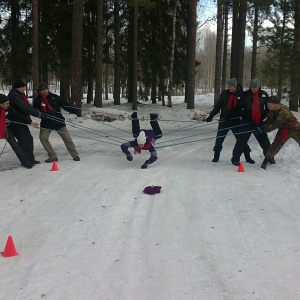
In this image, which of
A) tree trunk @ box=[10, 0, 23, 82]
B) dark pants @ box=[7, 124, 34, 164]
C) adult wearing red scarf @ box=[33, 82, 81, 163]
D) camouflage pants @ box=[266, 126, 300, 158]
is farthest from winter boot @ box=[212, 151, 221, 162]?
tree trunk @ box=[10, 0, 23, 82]

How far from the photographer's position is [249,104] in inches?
315

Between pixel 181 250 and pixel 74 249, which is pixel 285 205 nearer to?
pixel 181 250

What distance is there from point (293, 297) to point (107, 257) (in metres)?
1.96

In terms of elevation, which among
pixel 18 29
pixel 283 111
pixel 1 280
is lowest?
pixel 1 280

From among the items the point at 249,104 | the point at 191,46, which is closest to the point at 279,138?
the point at 249,104

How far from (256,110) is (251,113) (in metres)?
0.14

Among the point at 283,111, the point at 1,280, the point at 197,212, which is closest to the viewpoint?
the point at 1,280

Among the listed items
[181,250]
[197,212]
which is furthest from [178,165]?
[181,250]

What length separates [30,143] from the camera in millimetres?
8547

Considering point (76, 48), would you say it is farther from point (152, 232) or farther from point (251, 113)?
point (152, 232)

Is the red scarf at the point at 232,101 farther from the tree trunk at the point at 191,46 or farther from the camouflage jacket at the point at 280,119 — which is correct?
the tree trunk at the point at 191,46

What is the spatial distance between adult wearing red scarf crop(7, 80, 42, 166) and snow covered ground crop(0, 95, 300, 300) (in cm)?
65

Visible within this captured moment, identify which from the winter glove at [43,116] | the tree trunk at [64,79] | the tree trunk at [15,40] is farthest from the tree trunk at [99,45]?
the winter glove at [43,116]

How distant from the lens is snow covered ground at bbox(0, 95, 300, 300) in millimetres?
3332
